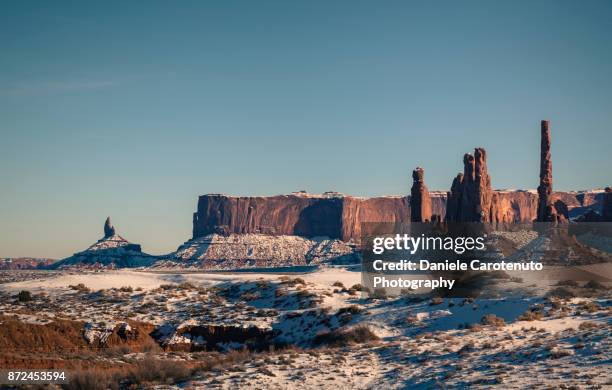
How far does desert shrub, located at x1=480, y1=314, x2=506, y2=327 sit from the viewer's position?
38619 mm

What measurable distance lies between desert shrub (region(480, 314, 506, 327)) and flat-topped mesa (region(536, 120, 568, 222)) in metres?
63.0

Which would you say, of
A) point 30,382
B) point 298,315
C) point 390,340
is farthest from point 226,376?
point 298,315

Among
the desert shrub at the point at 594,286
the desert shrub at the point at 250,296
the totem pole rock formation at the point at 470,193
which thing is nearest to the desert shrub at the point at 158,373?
the desert shrub at the point at 250,296

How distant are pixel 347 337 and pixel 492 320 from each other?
24.6 feet

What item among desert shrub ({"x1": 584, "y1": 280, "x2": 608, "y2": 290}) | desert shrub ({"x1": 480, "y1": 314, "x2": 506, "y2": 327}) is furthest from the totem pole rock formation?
desert shrub ({"x1": 480, "y1": 314, "x2": 506, "y2": 327})

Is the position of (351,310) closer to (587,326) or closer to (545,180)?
(587,326)

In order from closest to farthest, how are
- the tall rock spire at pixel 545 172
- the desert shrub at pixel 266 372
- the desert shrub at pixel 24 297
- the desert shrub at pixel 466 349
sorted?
the desert shrub at pixel 266 372, the desert shrub at pixel 466 349, the desert shrub at pixel 24 297, the tall rock spire at pixel 545 172

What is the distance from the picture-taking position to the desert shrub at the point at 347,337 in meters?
38.5

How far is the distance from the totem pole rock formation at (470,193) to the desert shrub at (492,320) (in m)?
70.5

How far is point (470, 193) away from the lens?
111m

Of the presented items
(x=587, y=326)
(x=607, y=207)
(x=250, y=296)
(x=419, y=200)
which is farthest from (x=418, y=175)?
(x=587, y=326)

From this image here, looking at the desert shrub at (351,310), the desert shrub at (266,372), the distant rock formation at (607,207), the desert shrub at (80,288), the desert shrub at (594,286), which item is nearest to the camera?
the desert shrub at (266,372)

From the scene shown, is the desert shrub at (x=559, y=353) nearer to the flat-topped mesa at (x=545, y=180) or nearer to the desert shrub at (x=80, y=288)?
the desert shrub at (x=80, y=288)

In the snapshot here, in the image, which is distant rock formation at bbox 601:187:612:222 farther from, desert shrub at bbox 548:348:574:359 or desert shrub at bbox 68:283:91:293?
desert shrub at bbox 548:348:574:359
